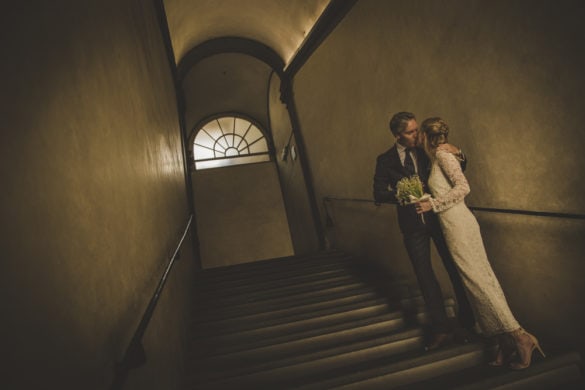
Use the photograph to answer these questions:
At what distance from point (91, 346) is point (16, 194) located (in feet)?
1.82

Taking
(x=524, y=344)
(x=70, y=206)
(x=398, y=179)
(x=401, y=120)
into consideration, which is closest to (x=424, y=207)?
(x=398, y=179)

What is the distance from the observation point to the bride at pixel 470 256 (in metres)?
2.06

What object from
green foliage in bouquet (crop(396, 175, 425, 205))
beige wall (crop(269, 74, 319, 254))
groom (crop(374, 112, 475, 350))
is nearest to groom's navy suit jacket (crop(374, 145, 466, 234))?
groom (crop(374, 112, 475, 350))

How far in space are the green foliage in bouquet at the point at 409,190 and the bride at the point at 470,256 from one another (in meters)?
0.07

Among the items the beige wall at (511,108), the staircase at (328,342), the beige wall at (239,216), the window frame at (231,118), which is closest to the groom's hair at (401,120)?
the beige wall at (511,108)

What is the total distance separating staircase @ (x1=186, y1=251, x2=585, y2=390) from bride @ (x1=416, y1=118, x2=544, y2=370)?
0.16 m

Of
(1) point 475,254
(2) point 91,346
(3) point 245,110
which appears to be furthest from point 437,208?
(3) point 245,110

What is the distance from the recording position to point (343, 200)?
549 cm

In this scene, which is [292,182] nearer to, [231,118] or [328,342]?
[231,118]

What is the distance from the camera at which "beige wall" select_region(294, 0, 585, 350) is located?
2199mm

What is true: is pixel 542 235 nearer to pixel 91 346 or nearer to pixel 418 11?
pixel 418 11

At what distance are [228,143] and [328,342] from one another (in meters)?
9.51

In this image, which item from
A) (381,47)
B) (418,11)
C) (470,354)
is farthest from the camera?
(381,47)

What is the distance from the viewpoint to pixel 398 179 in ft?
8.75
